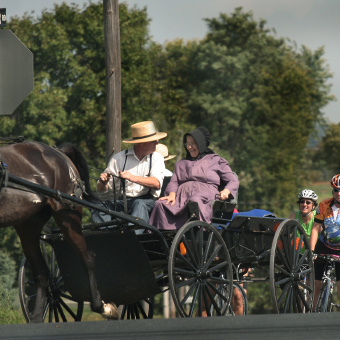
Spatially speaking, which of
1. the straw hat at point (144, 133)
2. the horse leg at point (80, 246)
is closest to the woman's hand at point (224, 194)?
the straw hat at point (144, 133)

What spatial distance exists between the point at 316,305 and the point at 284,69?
34397mm

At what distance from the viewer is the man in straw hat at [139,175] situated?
8.05 meters

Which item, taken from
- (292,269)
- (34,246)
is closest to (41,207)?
(34,246)

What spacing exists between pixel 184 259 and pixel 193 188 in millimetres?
845

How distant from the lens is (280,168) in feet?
139

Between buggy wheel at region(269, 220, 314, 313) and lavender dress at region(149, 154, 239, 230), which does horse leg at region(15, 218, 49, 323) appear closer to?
lavender dress at region(149, 154, 239, 230)

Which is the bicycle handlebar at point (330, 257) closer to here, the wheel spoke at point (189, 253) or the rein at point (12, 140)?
the wheel spoke at point (189, 253)

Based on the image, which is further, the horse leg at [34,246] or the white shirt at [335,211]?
the white shirt at [335,211]

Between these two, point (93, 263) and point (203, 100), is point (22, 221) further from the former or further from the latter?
point (203, 100)

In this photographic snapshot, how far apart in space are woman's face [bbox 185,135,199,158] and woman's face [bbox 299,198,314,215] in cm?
173

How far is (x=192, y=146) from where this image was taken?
8500 millimetres

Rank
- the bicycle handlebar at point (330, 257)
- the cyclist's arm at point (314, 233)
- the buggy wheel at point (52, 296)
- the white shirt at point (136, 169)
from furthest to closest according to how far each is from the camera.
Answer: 1. the cyclist's arm at point (314, 233)
2. the bicycle handlebar at point (330, 257)
3. the buggy wheel at point (52, 296)
4. the white shirt at point (136, 169)

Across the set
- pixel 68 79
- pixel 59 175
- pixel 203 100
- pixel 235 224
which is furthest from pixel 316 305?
pixel 203 100

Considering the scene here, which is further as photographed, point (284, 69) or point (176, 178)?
point (284, 69)
